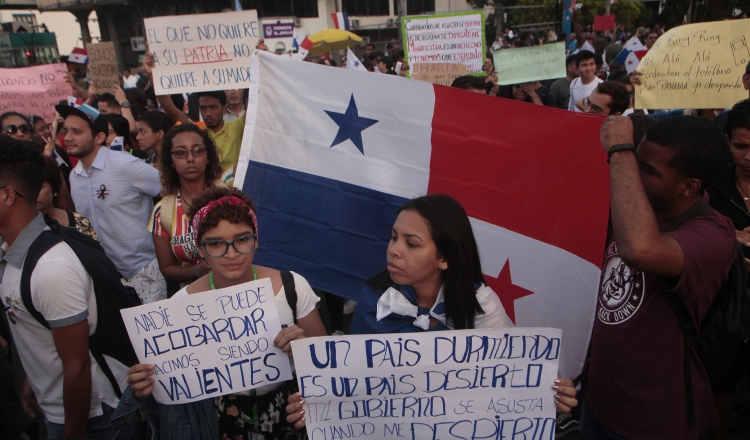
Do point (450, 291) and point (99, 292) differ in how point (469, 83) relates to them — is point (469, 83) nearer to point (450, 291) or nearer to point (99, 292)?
point (450, 291)

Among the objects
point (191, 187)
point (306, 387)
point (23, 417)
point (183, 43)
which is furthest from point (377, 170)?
point (183, 43)

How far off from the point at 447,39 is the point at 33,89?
5099mm

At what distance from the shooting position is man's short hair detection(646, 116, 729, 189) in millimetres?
1813

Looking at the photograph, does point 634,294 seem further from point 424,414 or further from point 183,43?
point 183,43

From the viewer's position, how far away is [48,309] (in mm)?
2064

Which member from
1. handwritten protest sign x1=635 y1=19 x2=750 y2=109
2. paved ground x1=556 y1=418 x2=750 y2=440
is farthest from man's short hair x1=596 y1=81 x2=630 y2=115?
paved ground x1=556 y1=418 x2=750 y2=440

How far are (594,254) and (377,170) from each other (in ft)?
4.04

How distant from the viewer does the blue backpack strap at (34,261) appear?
6.84 feet

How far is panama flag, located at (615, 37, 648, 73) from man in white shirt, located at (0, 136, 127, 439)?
700 centimetres

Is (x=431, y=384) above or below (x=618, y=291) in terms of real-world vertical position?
below

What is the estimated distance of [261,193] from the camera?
3.28 metres

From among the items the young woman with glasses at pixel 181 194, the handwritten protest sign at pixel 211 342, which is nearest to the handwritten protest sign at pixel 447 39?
the young woman with glasses at pixel 181 194

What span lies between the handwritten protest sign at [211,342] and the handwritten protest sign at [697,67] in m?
3.60

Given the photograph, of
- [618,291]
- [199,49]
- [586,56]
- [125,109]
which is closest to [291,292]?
[618,291]
